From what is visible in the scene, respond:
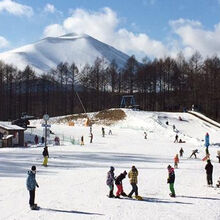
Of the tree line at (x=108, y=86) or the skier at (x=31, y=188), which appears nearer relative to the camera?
the skier at (x=31, y=188)

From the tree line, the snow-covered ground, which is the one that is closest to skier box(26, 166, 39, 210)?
the snow-covered ground

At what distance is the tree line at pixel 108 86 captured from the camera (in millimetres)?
85062

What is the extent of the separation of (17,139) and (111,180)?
27.4 metres

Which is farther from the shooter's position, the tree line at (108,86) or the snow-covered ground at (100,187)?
the tree line at (108,86)

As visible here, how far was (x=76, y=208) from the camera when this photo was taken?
14703 mm

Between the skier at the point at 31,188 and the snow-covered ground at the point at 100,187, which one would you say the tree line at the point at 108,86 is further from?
the skier at the point at 31,188

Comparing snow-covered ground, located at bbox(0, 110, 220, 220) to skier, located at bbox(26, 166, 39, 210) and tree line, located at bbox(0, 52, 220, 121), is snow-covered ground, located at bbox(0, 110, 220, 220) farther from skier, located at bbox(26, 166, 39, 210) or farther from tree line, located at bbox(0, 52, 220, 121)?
tree line, located at bbox(0, 52, 220, 121)

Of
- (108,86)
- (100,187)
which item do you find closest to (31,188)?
(100,187)

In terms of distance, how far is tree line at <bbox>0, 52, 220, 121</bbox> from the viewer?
279 ft

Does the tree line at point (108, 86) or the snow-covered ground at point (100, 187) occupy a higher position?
the tree line at point (108, 86)

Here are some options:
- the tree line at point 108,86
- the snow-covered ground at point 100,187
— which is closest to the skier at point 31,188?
the snow-covered ground at point 100,187

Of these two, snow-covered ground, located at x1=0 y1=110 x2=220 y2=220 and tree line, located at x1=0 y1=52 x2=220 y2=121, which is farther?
tree line, located at x1=0 y1=52 x2=220 y2=121

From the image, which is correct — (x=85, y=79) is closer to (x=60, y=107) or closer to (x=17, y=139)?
(x=60, y=107)

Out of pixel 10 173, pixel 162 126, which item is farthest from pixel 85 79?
pixel 10 173
